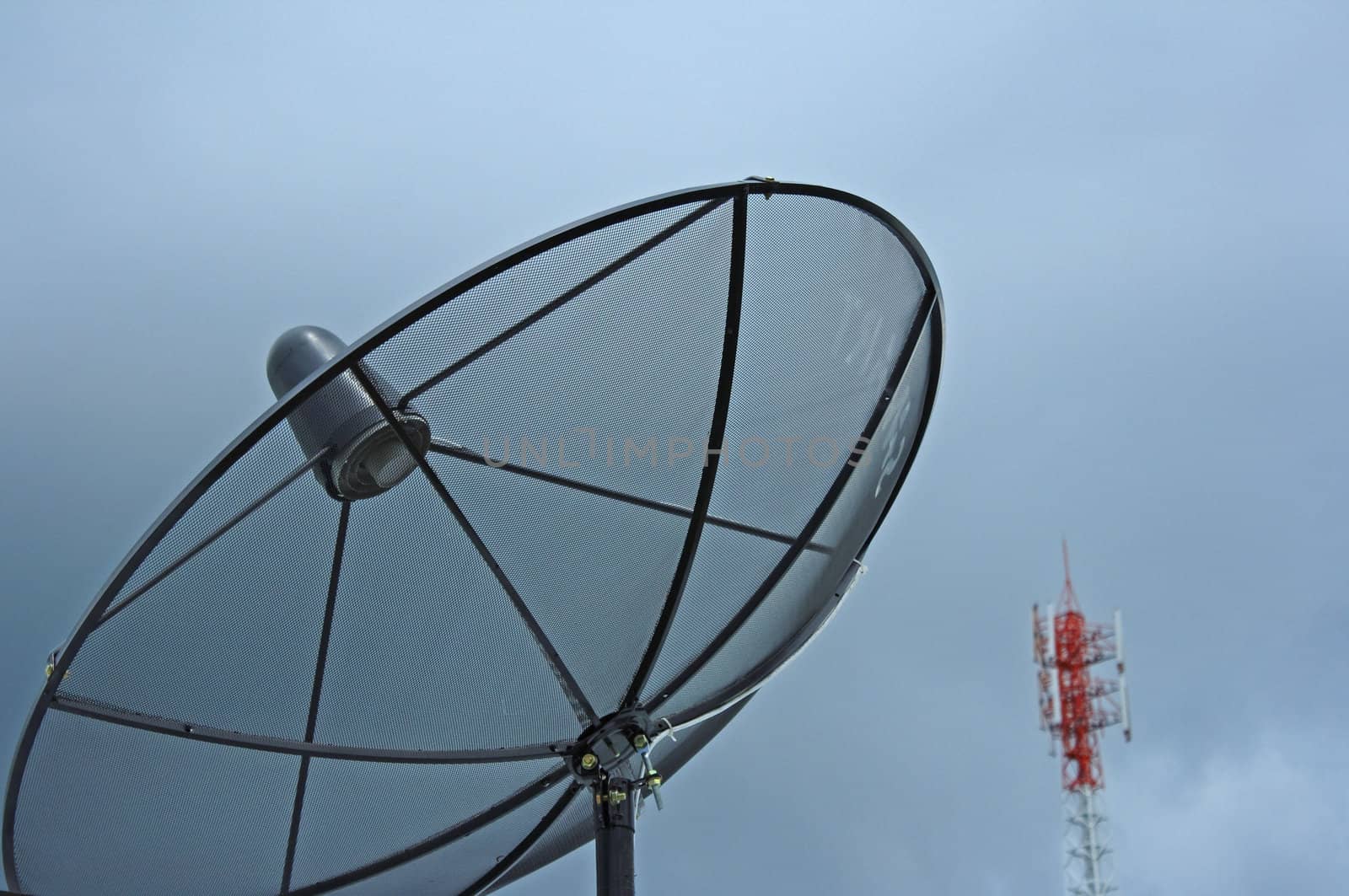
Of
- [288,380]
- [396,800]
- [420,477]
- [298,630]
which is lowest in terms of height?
[396,800]

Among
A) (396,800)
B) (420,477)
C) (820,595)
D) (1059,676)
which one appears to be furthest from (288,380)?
(1059,676)

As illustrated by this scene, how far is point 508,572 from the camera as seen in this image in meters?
8.36

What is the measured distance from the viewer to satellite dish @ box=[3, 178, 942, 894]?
7434mm

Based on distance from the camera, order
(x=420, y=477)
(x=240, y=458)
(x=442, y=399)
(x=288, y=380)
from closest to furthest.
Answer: (x=240, y=458) < (x=442, y=399) < (x=420, y=477) < (x=288, y=380)

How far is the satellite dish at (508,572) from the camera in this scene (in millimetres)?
7434

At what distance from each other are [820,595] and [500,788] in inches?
90.4

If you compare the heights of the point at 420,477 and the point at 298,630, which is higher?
the point at 420,477

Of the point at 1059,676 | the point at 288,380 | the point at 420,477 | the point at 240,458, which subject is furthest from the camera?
the point at 1059,676

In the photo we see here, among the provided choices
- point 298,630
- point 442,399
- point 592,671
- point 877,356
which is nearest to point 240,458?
point 442,399

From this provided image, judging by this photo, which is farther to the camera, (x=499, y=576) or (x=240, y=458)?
(x=499, y=576)

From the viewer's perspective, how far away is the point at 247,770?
8836 millimetres

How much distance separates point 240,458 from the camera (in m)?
6.71

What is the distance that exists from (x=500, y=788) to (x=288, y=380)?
2.79 meters

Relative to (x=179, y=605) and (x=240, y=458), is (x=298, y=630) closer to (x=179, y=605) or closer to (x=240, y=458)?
(x=179, y=605)
